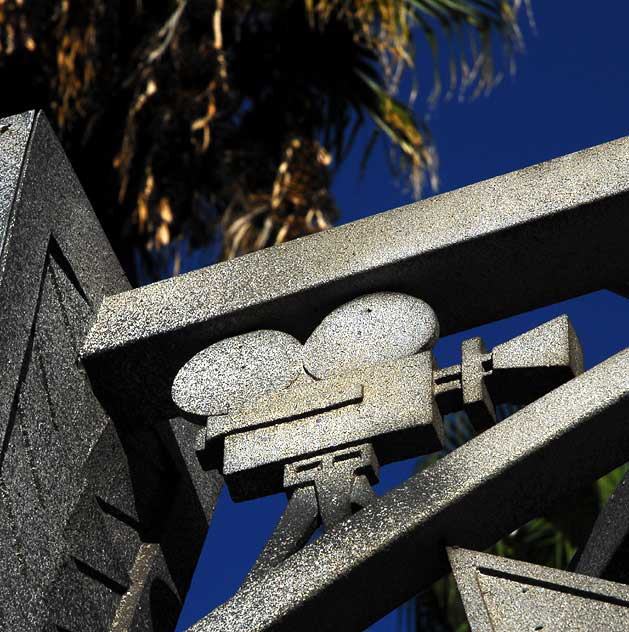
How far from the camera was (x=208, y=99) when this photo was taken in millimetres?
6551

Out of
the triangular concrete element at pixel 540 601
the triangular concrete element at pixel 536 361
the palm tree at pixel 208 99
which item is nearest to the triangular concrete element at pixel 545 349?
the triangular concrete element at pixel 536 361

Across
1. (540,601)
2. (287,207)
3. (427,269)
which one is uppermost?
(427,269)

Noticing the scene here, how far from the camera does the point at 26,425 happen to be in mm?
1791

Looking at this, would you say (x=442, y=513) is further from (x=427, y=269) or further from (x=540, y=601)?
(x=427, y=269)

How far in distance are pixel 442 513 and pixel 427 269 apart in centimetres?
45

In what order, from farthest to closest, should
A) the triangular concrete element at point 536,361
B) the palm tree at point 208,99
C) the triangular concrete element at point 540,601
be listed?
1. the palm tree at point 208,99
2. the triangular concrete element at point 536,361
3. the triangular concrete element at point 540,601

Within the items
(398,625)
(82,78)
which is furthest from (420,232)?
(82,78)

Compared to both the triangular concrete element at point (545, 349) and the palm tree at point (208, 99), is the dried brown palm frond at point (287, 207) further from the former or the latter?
the triangular concrete element at point (545, 349)

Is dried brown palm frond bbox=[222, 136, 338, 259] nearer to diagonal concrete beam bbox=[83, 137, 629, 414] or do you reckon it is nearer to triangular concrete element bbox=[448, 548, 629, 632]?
diagonal concrete beam bbox=[83, 137, 629, 414]

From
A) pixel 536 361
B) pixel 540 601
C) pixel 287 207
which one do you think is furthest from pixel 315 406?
pixel 287 207

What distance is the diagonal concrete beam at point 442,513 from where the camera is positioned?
1.49 meters

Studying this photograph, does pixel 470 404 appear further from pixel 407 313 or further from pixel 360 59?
pixel 360 59

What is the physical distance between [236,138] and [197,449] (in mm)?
5185

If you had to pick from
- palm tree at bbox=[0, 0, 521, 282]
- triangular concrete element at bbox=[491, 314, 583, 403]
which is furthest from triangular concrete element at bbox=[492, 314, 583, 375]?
palm tree at bbox=[0, 0, 521, 282]
